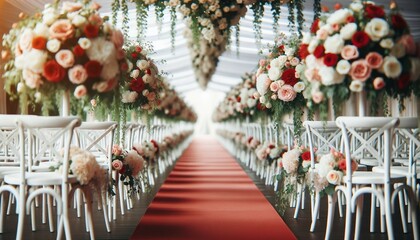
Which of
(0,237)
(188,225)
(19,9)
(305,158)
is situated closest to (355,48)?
(305,158)

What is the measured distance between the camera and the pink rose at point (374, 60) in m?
3.67

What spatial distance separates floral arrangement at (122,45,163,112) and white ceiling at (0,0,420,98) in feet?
0.78

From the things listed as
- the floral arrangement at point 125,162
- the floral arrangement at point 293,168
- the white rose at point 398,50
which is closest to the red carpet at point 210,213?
the floral arrangement at point 293,168

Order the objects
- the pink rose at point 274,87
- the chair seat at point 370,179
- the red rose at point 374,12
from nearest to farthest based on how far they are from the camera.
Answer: the red rose at point 374,12
the chair seat at point 370,179
the pink rose at point 274,87

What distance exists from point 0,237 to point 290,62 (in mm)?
3183

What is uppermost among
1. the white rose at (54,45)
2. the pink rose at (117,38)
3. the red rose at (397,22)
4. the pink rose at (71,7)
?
the pink rose at (71,7)

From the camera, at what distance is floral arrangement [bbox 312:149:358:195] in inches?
174

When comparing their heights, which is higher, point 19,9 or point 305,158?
point 19,9

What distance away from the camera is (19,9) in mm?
9250

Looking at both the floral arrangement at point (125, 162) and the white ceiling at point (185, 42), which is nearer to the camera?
the floral arrangement at point (125, 162)

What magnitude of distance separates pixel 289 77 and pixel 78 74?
103 inches

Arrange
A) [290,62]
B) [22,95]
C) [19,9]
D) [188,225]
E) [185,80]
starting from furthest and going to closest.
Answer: [185,80], [19,9], [290,62], [188,225], [22,95]

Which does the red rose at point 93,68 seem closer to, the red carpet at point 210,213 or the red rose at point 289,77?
the red carpet at point 210,213

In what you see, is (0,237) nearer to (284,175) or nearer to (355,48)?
(284,175)
